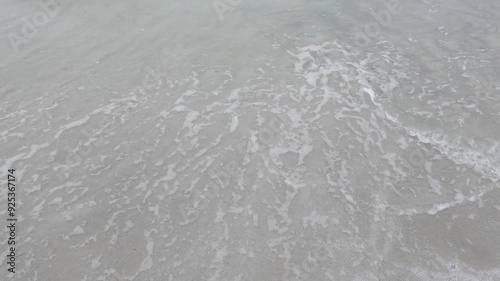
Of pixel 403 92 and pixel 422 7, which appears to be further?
pixel 422 7

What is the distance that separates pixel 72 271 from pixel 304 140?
3.59m

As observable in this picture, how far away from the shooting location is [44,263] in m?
4.20

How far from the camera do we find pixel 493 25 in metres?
8.89

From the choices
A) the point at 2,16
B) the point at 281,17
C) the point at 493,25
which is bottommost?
the point at 493,25

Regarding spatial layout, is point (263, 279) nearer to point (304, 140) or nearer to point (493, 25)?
point (304, 140)

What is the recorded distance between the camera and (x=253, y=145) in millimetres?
5738

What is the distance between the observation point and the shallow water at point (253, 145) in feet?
14.1

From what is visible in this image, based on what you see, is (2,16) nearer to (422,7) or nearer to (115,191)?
(115,191)

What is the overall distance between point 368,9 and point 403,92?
4021 mm

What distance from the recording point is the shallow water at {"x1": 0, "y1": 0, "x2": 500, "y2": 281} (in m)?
4.29

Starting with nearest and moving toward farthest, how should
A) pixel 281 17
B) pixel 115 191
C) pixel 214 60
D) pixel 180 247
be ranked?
pixel 180 247 < pixel 115 191 < pixel 214 60 < pixel 281 17

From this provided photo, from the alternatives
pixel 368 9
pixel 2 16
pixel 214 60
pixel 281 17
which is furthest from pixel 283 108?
pixel 2 16

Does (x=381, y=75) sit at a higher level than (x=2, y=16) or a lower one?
lower

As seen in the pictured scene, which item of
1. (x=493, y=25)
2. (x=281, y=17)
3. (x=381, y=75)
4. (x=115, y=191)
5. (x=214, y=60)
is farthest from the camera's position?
(x=281, y=17)
